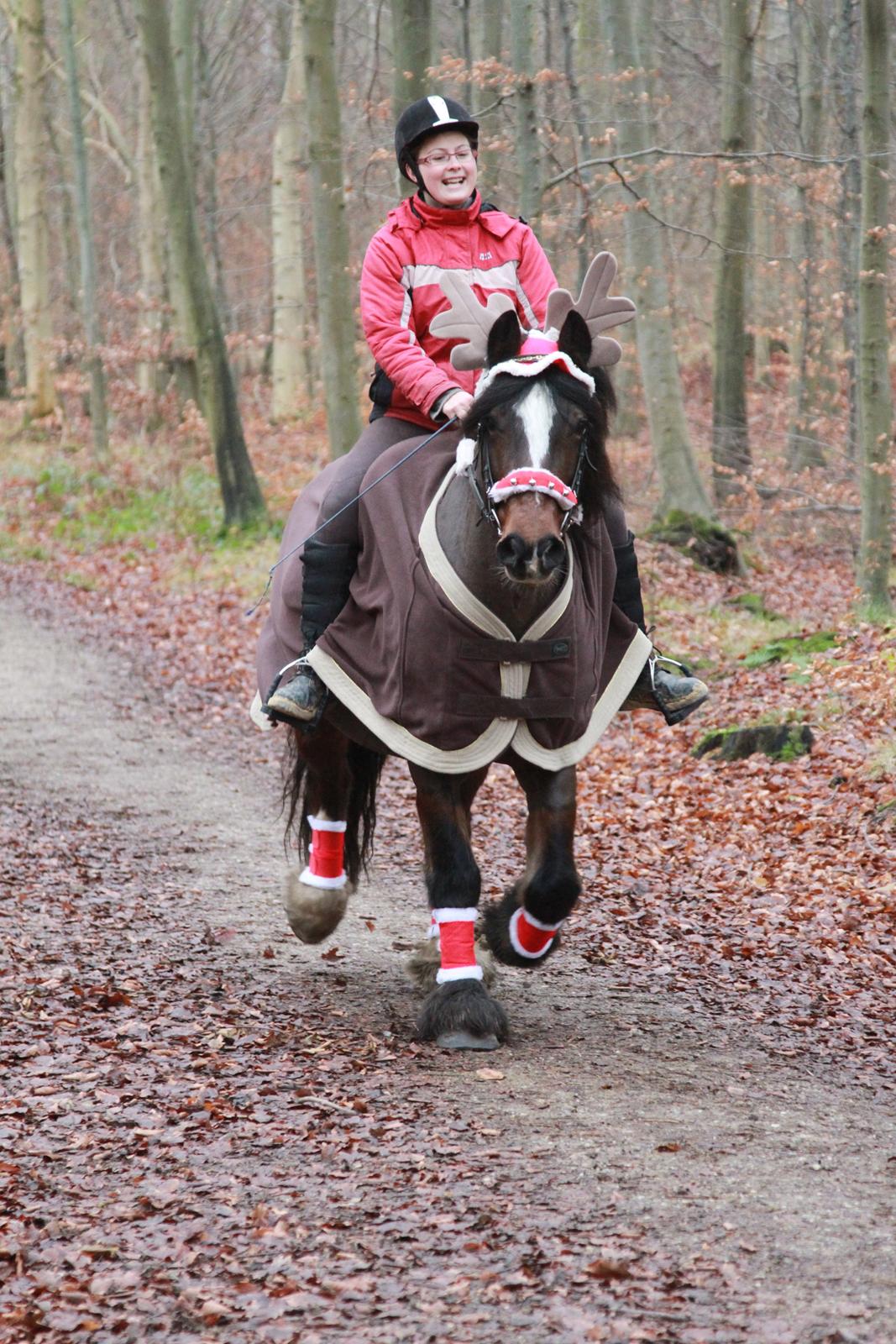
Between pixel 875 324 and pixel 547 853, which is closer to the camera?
pixel 547 853

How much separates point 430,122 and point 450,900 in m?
2.83

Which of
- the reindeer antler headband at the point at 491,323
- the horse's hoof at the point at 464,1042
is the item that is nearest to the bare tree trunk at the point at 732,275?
the reindeer antler headband at the point at 491,323

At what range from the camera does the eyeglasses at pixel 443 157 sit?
18.0 ft

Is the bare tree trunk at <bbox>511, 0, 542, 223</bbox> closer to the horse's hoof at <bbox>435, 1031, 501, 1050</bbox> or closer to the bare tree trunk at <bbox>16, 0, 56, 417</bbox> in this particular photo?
the horse's hoof at <bbox>435, 1031, 501, 1050</bbox>

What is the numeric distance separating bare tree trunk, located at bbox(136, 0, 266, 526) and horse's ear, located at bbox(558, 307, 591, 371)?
1470 cm

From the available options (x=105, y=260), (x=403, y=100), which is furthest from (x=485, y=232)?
(x=105, y=260)

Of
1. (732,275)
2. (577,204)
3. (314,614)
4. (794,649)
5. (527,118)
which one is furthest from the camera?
(732,275)

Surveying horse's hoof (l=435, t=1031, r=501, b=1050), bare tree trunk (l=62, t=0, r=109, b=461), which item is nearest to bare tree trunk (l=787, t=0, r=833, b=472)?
bare tree trunk (l=62, t=0, r=109, b=461)

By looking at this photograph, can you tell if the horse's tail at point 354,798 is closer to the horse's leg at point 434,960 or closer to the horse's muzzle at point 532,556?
the horse's leg at point 434,960

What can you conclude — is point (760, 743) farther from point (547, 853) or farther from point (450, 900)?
point (450, 900)

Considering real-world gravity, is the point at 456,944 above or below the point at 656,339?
below

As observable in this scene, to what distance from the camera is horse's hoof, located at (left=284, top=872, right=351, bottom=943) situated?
6457mm

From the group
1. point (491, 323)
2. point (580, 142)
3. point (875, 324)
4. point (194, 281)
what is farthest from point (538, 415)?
point (194, 281)

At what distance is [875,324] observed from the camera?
1112 cm
